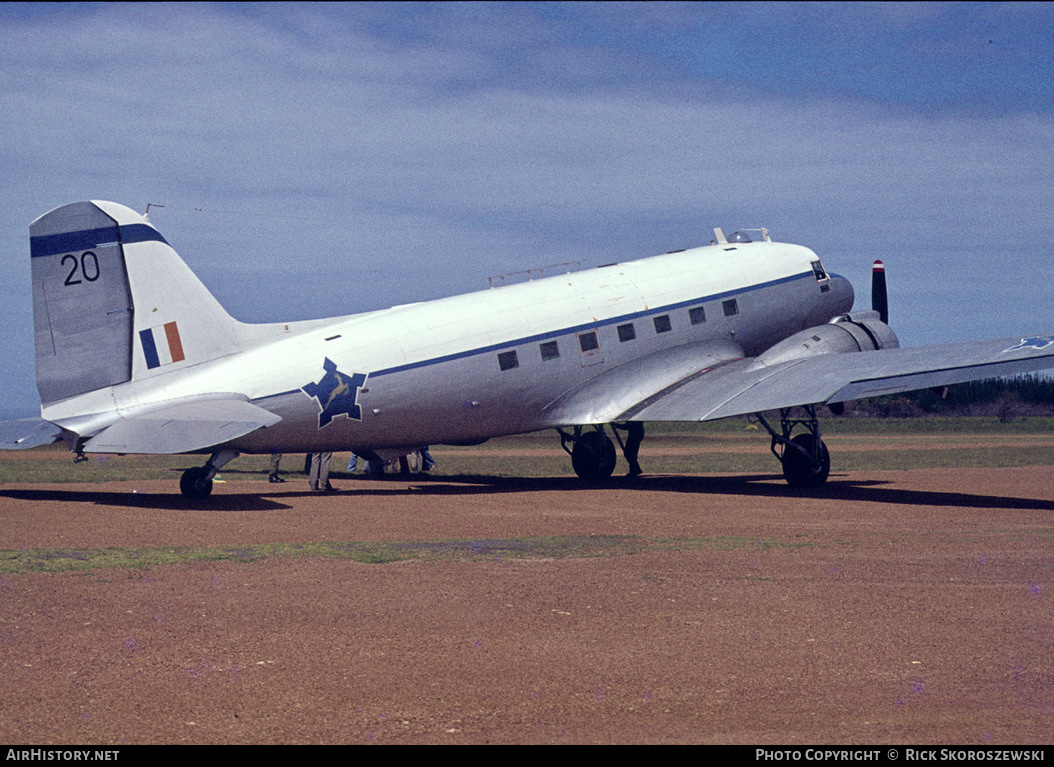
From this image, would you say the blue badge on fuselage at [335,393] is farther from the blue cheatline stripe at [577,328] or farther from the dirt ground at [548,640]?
the dirt ground at [548,640]

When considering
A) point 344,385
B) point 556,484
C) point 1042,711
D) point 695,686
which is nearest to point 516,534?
point 344,385

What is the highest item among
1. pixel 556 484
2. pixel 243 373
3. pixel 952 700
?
pixel 243 373

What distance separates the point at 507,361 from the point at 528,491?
345 centimetres

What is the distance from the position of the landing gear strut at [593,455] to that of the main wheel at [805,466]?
208 inches

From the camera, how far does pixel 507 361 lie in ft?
82.5

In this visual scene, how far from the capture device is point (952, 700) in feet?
24.1

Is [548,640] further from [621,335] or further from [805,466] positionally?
[621,335]

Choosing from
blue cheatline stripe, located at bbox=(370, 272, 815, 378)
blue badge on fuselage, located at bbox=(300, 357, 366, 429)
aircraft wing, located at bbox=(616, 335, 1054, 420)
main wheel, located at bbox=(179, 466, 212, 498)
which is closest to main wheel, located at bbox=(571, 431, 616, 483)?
aircraft wing, located at bbox=(616, 335, 1054, 420)

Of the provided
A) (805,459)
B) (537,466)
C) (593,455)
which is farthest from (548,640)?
(537,466)

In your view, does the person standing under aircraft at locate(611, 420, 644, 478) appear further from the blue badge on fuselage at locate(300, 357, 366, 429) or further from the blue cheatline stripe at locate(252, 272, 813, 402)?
the blue badge on fuselage at locate(300, 357, 366, 429)

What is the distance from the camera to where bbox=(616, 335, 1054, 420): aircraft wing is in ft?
68.3

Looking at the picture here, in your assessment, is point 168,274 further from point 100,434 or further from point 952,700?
point 952,700

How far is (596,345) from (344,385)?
22.9 ft

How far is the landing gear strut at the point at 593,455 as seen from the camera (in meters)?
29.4
